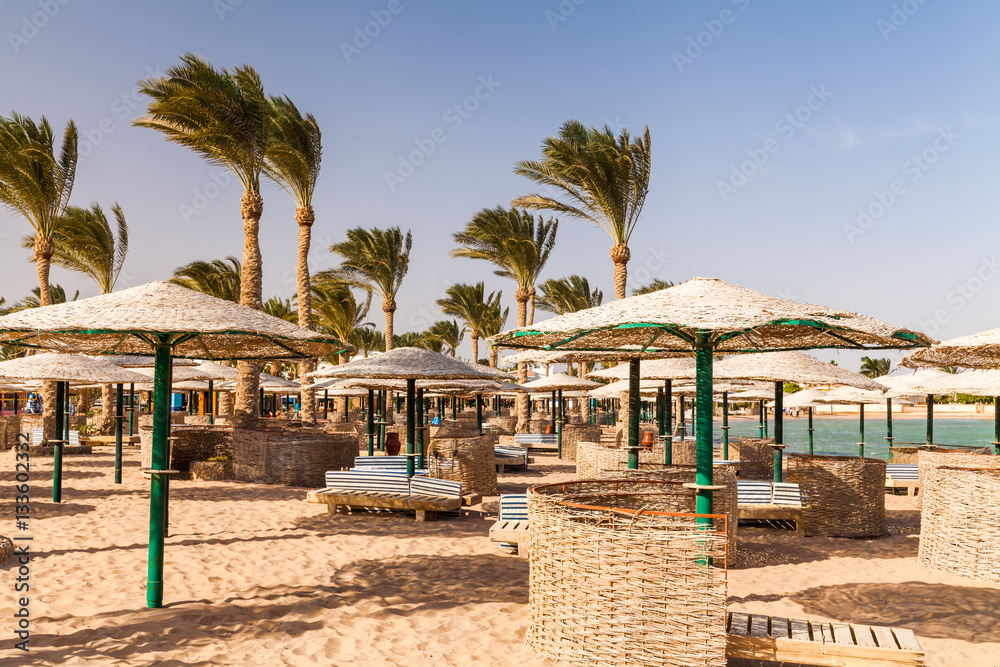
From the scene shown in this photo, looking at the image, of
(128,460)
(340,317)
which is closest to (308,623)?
(128,460)

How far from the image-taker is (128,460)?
16.8 m

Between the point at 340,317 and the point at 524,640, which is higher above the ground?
the point at 340,317

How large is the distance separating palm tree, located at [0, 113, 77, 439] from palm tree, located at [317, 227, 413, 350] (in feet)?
37.5

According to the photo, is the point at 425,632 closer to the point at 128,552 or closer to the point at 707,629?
the point at 707,629

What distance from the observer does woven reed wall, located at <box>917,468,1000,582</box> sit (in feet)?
22.4

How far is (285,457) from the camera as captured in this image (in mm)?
12758

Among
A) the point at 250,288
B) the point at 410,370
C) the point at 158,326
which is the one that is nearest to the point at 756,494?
the point at 410,370

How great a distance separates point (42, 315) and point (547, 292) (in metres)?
33.5

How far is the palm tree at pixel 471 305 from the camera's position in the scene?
4075 cm

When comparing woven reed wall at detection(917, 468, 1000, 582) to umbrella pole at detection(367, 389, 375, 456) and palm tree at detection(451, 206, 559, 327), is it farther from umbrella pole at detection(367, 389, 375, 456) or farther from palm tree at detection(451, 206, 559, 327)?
palm tree at detection(451, 206, 559, 327)

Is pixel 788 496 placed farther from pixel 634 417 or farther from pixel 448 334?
pixel 448 334

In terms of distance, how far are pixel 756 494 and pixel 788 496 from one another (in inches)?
14.9

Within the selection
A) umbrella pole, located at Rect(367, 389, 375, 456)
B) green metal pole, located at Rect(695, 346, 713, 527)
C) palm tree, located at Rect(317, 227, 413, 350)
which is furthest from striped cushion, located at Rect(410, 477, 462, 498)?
palm tree, located at Rect(317, 227, 413, 350)

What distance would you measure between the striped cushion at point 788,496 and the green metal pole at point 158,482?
6.97m
